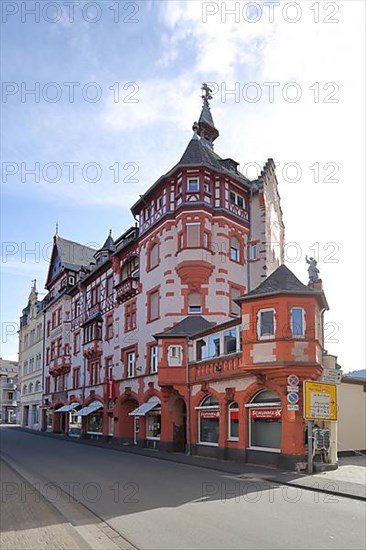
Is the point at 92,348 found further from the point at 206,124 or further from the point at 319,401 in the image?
the point at 319,401

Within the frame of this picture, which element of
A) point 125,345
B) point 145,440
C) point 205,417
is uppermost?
point 125,345

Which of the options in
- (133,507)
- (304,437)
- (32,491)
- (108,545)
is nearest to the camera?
(108,545)

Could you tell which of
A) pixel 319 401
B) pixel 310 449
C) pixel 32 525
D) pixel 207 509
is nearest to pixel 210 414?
pixel 319 401

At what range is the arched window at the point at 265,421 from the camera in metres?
21.4

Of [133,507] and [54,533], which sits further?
[133,507]

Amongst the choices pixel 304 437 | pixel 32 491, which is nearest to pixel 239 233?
pixel 304 437

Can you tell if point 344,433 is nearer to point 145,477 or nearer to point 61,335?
point 145,477

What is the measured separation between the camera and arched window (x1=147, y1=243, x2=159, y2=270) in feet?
114

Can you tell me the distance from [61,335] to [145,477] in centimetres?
3953

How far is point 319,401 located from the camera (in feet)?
66.7

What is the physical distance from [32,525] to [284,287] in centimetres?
1386

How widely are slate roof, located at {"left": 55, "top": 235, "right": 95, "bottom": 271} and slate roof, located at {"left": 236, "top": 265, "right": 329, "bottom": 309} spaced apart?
3837 centimetres

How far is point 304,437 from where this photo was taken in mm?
20375

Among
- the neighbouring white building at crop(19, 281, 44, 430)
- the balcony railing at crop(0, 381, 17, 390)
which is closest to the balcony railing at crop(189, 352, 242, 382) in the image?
the neighbouring white building at crop(19, 281, 44, 430)
